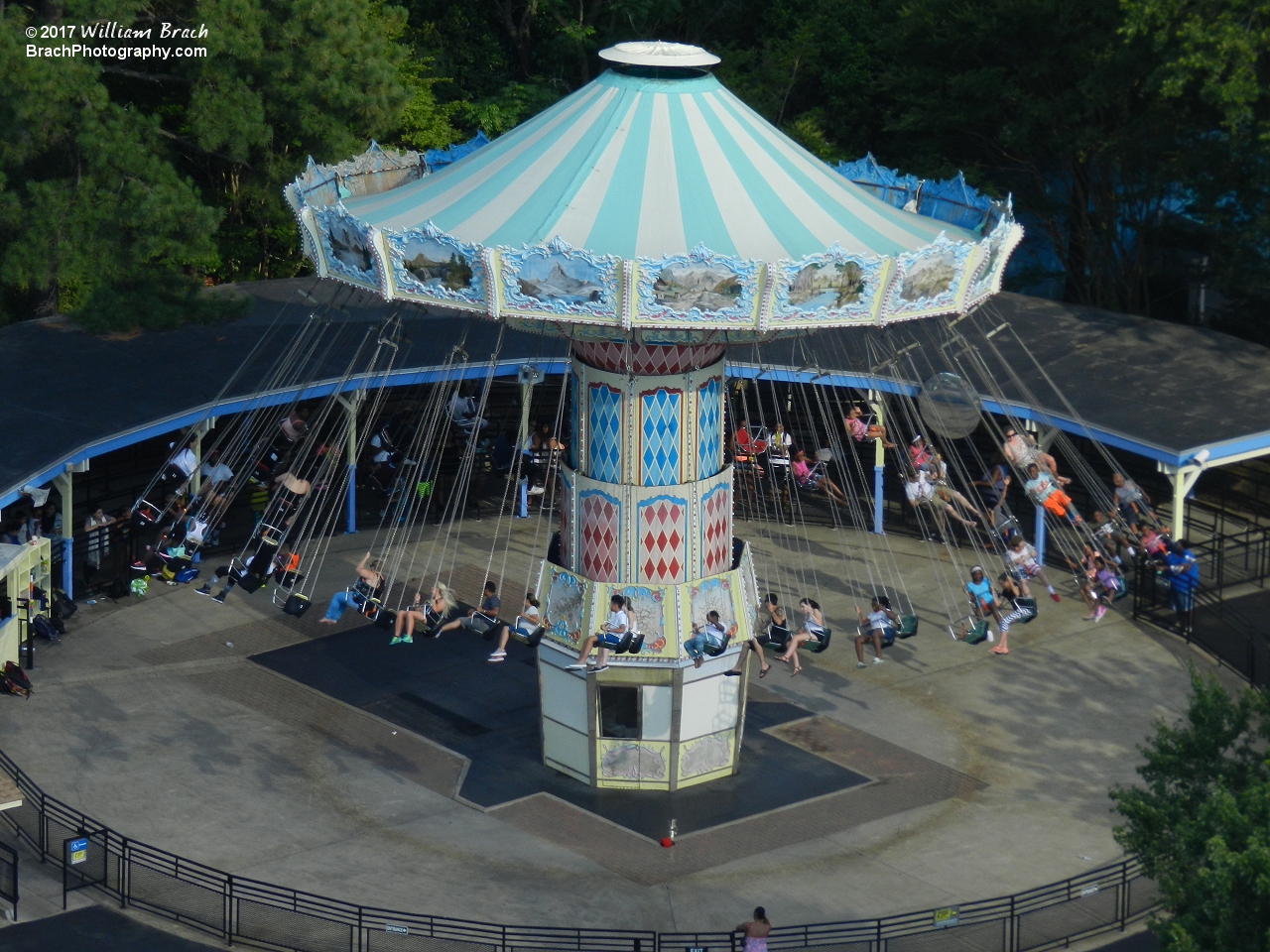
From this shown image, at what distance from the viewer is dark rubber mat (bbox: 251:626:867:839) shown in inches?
1096

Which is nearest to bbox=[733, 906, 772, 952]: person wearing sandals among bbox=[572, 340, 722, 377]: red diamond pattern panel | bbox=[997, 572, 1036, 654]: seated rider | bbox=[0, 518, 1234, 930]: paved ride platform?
bbox=[0, 518, 1234, 930]: paved ride platform

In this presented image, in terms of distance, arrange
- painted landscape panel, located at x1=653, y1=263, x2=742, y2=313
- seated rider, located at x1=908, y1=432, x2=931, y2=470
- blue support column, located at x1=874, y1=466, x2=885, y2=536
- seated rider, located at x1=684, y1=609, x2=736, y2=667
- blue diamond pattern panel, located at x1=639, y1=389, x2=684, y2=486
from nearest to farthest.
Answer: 1. painted landscape panel, located at x1=653, y1=263, x2=742, y2=313
2. seated rider, located at x1=684, y1=609, x2=736, y2=667
3. blue diamond pattern panel, located at x1=639, y1=389, x2=684, y2=486
4. seated rider, located at x1=908, y1=432, x2=931, y2=470
5. blue support column, located at x1=874, y1=466, x2=885, y2=536

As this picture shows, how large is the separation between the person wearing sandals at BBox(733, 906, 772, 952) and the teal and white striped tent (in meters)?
6.37

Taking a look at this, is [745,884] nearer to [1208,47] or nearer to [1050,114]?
[1208,47]

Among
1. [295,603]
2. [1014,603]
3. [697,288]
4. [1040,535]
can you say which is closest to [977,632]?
[1014,603]

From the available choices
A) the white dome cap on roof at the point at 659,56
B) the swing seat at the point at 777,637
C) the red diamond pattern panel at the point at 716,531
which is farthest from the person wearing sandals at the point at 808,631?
the white dome cap on roof at the point at 659,56

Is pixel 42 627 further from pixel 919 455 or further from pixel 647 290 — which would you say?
pixel 919 455

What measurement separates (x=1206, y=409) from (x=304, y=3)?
1696 centimetres

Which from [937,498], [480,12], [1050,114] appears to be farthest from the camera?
[480,12]

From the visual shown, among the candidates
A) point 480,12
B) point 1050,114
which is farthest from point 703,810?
point 480,12

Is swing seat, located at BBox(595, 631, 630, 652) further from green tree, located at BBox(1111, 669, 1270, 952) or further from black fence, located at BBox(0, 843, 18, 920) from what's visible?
A: black fence, located at BBox(0, 843, 18, 920)

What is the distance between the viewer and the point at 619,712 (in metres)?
27.8

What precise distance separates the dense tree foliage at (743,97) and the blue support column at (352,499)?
4.56 m

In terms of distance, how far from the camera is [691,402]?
26.9 metres
